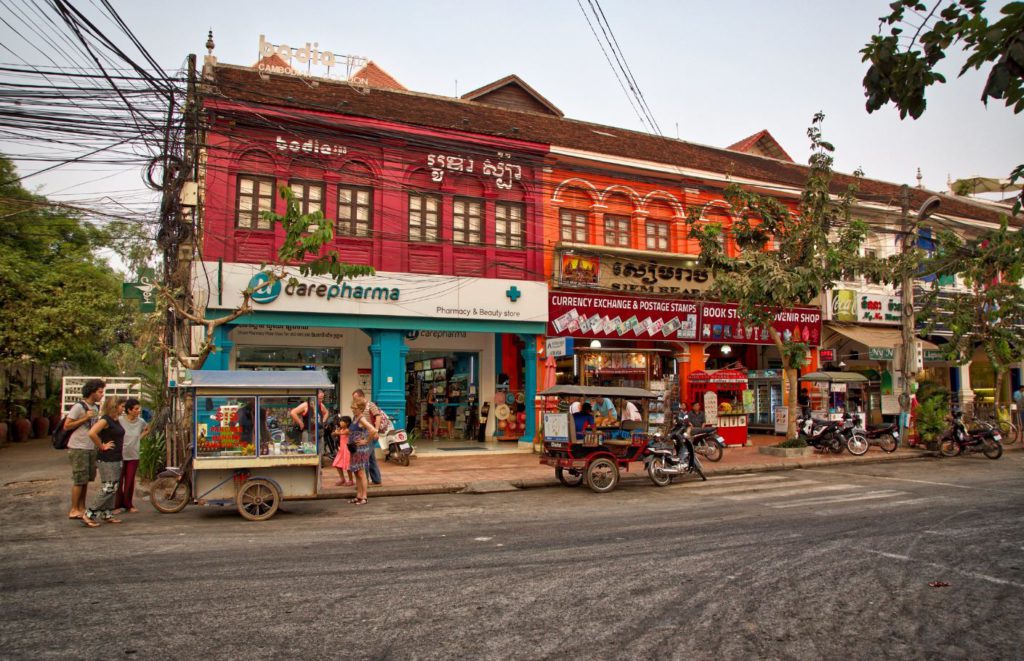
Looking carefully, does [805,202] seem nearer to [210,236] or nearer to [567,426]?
[567,426]

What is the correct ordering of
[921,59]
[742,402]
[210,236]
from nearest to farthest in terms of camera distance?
[921,59] < [210,236] < [742,402]

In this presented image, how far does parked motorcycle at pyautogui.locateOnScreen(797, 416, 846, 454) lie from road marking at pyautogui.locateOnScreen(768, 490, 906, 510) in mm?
6564

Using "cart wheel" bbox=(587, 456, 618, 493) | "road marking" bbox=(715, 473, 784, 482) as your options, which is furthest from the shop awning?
"cart wheel" bbox=(587, 456, 618, 493)

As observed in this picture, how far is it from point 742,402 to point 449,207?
10.9 metres

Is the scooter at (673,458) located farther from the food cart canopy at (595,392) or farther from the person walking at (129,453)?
the person walking at (129,453)

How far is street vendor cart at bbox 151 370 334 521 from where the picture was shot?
9.84 m

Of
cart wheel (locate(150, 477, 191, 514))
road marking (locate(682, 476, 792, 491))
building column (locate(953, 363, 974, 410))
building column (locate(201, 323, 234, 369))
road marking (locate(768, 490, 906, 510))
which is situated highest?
building column (locate(201, 323, 234, 369))

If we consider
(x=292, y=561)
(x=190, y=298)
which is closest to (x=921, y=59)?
(x=292, y=561)

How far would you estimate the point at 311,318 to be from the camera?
58.6 feet

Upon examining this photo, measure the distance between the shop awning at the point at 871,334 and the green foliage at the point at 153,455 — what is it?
2169 cm

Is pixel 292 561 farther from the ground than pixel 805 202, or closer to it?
closer to it

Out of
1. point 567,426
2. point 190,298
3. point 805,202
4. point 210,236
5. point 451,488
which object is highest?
point 805,202

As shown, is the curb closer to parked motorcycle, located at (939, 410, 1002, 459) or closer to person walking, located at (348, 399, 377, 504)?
parked motorcycle, located at (939, 410, 1002, 459)

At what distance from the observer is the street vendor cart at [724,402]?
21203 mm
